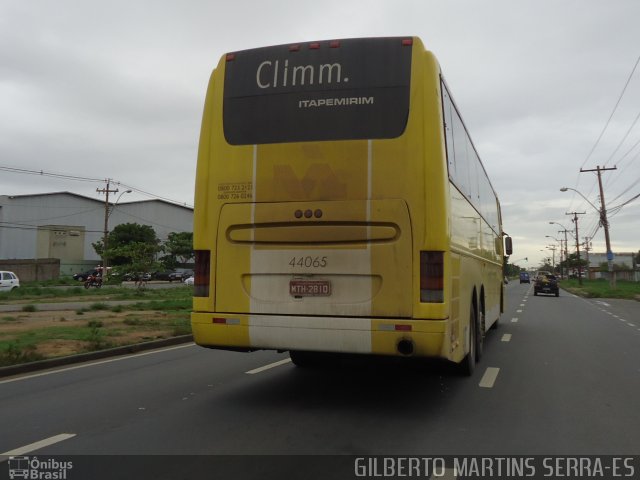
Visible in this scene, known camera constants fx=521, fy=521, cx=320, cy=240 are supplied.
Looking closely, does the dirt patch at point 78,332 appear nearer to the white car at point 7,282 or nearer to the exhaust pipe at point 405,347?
the exhaust pipe at point 405,347

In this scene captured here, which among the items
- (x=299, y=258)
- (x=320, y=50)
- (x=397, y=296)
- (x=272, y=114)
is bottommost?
(x=397, y=296)

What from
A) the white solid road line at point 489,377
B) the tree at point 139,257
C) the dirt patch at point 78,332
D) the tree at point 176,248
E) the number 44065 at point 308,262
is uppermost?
the tree at point 176,248

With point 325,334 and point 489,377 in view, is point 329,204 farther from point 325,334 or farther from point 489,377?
point 489,377

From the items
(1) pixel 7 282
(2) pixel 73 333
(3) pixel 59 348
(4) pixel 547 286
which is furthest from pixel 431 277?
(4) pixel 547 286

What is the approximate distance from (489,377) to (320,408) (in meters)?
3.11

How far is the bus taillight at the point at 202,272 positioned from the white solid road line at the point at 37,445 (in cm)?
185

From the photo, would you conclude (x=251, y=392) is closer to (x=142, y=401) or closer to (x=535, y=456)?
(x=142, y=401)

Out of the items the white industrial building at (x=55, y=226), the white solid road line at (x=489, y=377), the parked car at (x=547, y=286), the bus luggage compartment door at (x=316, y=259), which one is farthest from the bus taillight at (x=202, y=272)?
the white industrial building at (x=55, y=226)

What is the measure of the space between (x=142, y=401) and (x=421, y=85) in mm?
4697

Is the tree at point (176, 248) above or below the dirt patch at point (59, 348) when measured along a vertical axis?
above

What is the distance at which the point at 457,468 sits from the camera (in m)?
4.01

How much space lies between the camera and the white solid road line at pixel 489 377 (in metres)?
7.06

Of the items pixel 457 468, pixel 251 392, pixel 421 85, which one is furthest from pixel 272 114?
pixel 457 468

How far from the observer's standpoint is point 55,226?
74.7m
